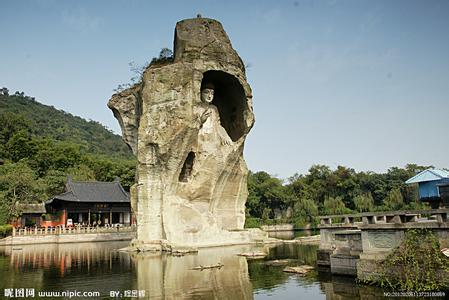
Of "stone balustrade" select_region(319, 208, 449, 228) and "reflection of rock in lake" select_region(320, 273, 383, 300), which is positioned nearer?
"reflection of rock in lake" select_region(320, 273, 383, 300)

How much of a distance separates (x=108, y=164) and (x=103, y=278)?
145 ft

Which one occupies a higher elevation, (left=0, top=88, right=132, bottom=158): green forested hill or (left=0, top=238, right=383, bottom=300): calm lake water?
(left=0, top=88, right=132, bottom=158): green forested hill

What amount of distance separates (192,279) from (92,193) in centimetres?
3025

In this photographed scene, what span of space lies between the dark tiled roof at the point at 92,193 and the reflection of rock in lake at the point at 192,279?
72.2 feet

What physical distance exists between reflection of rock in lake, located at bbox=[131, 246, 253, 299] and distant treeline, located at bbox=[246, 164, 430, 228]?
120ft

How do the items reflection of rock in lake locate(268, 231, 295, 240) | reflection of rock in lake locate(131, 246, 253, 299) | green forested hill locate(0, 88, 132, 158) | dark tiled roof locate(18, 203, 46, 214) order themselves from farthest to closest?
green forested hill locate(0, 88, 132, 158) → reflection of rock in lake locate(268, 231, 295, 240) → dark tiled roof locate(18, 203, 46, 214) → reflection of rock in lake locate(131, 246, 253, 299)

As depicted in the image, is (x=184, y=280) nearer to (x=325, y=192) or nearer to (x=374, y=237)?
(x=374, y=237)

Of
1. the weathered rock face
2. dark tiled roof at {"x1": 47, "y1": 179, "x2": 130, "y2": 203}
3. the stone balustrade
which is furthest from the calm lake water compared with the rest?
dark tiled roof at {"x1": 47, "y1": 179, "x2": 130, "y2": 203}

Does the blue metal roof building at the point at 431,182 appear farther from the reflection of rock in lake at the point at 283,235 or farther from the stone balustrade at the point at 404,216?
the reflection of rock in lake at the point at 283,235

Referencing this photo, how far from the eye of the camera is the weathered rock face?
24422 millimetres

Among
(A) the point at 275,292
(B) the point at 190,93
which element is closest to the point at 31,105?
(B) the point at 190,93

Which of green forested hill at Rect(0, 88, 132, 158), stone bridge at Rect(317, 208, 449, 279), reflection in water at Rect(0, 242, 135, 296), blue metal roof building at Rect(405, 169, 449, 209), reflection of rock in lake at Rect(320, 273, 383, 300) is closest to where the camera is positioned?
reflection of rock in lake at Rect(320, 273, 383, 300)

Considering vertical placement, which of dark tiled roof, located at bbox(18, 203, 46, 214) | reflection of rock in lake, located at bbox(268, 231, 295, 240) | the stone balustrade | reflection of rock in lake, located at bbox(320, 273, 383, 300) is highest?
dark tiled roof, located at bbox(18, 203, 46, 214)

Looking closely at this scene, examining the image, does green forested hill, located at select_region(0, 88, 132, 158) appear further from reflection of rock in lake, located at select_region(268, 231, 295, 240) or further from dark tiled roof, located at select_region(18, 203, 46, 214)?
reflection of rock in lake, located at select_region(268, 231, 295, 240)
